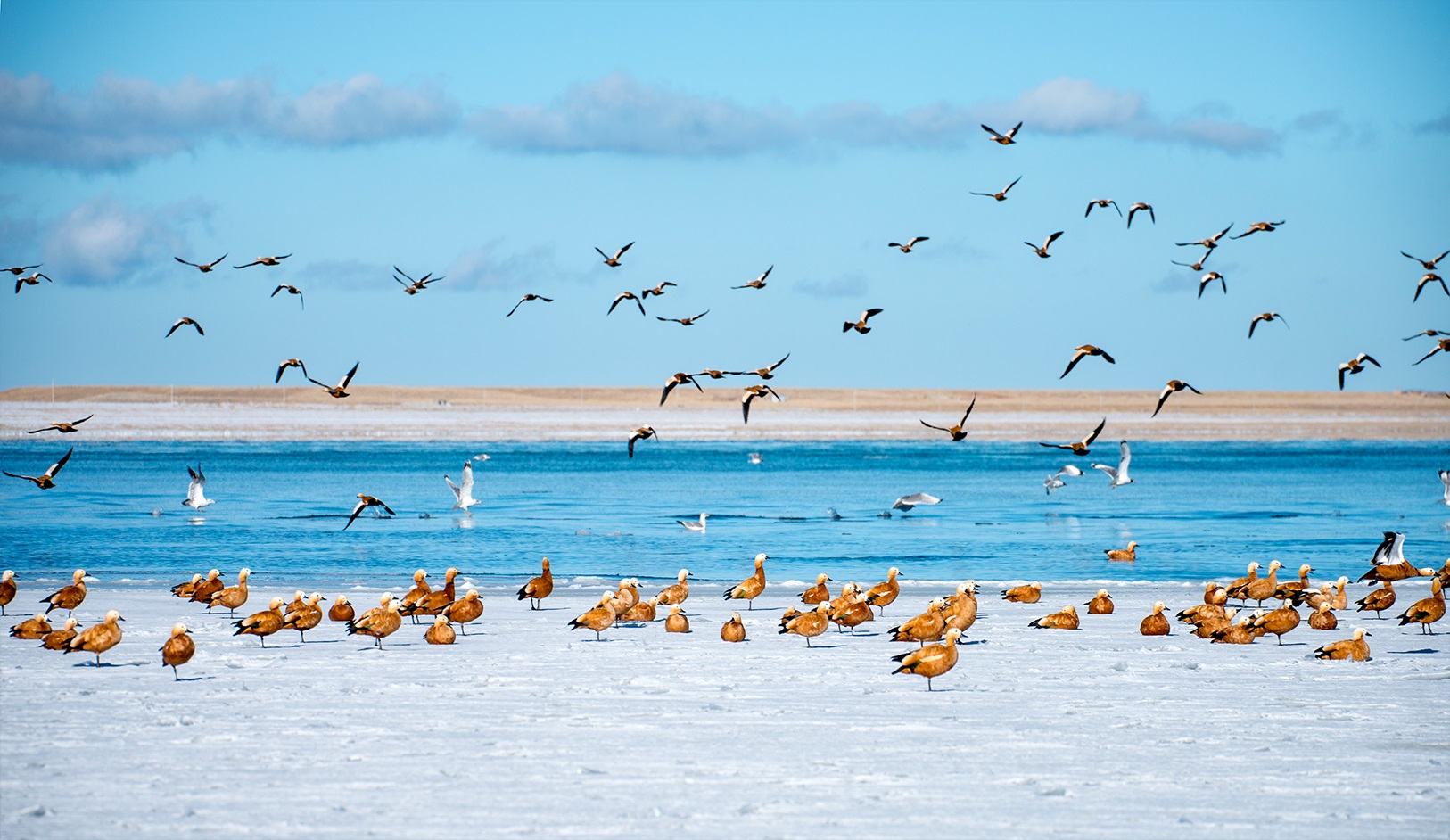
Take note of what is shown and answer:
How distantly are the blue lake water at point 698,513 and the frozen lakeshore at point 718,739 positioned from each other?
9481mm

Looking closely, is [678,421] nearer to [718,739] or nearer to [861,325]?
[861,325]

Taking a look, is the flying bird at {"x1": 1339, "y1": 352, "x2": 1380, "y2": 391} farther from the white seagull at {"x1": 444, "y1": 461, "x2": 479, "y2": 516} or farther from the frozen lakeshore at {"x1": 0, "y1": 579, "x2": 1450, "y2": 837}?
the white seagull at {"x1": 444, "y1": 461, "x2": 479, "y2": 516}

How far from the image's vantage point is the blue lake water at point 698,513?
2664cm

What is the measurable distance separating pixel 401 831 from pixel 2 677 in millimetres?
6445

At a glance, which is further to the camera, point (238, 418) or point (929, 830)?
point (238, 418)

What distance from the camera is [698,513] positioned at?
42.5m

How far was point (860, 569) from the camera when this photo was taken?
25969 millimetres

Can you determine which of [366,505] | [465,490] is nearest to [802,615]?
[366,505]

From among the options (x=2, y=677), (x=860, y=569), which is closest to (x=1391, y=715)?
(x=2, y=677)

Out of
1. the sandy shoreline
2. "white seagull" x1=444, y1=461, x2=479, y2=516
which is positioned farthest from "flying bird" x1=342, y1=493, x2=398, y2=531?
the sandy shoreline

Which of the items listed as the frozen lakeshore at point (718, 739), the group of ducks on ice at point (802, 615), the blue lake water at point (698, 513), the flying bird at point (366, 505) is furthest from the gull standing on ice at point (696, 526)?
the frozen lakeshore at point (718, 739)

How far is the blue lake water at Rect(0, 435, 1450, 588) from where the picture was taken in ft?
87.4

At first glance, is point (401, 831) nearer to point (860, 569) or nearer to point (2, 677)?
point (2, 677)

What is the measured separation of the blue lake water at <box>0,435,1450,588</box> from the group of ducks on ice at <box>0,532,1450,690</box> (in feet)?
18.6
